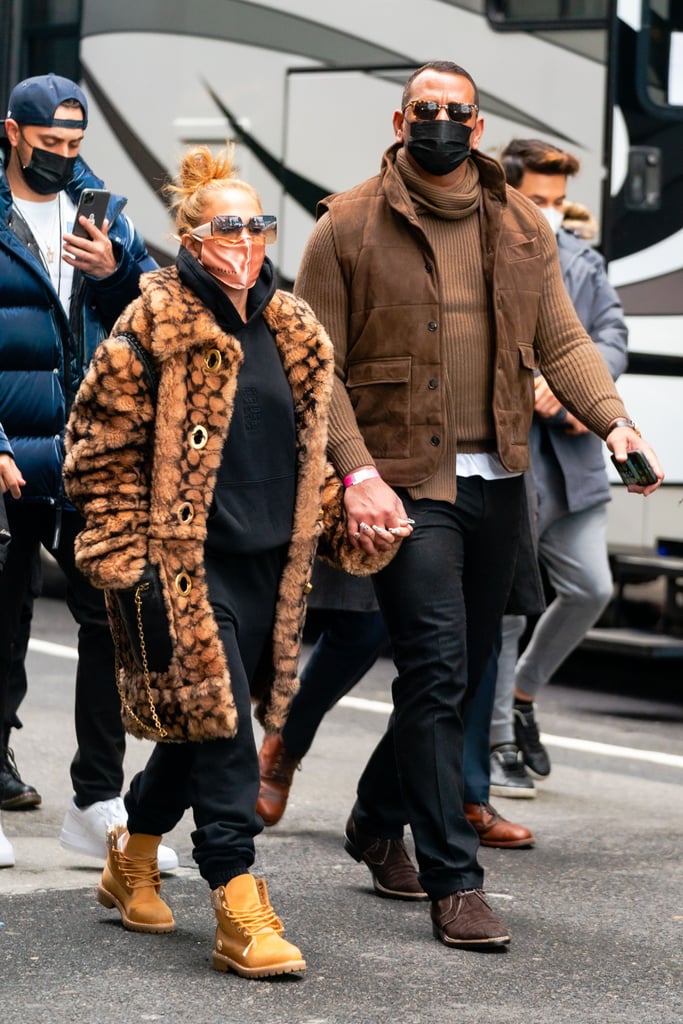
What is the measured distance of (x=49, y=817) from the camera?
19.7ft

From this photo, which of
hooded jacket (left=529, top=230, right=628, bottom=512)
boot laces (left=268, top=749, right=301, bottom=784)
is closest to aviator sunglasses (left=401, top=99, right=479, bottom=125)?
hooded jacket (left=529, top=230, right=628, bottom=512)

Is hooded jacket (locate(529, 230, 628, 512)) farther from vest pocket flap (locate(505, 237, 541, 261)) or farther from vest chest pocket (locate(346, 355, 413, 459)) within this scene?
vest chest pocket (locate(346, 355, 413, 459))

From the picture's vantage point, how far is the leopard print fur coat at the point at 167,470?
14.2ft

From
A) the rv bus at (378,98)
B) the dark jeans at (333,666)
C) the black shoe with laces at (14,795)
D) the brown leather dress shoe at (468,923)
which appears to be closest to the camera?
the brown leather dress shoe at (468,923)

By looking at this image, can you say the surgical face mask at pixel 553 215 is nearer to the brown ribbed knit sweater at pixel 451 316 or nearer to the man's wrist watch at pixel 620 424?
the brown ribbed knit sweater at pixel 451 316

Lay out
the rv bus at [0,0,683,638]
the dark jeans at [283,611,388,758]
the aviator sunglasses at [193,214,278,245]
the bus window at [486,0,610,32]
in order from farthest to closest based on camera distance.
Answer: the bus window at [486,0,610,32] < the rv bus at [0,0,683,638] < the dark jeans at [283,611,388,758] < the aviator sunglasses at [193,214,278,245]

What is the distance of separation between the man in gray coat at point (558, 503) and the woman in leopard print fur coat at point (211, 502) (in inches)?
81.3

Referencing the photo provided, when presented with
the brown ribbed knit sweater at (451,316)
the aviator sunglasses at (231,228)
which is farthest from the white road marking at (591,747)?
the aviator sunglasses at (231,228)

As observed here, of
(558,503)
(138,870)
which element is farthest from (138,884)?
(558,503)

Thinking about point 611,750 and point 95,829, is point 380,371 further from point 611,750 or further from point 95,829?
point 611,750

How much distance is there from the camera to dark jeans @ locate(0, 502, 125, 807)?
5.29m

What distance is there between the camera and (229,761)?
4.41 metres

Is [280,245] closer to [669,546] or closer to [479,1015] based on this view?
[669,546]

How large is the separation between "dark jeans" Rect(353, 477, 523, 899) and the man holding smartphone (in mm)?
896
